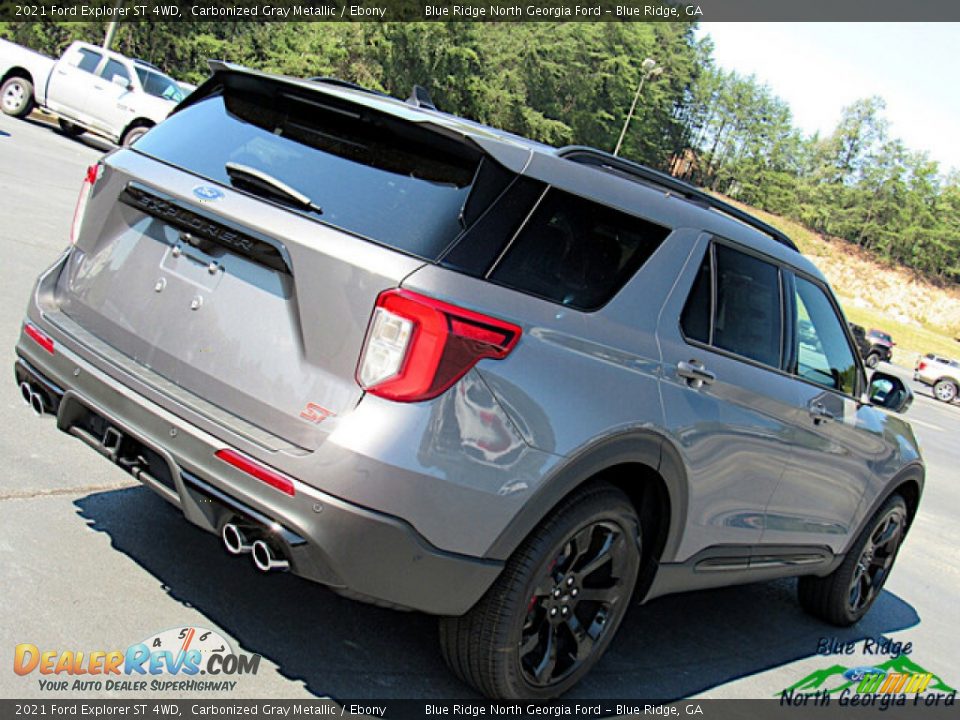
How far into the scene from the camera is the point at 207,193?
336 centimetres

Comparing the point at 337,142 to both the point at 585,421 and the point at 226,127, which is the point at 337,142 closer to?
the point at 226,127

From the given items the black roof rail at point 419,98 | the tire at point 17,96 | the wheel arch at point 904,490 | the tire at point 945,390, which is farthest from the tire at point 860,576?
the tire at point 945,390

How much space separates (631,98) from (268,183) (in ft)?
304

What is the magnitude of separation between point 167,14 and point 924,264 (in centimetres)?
7611

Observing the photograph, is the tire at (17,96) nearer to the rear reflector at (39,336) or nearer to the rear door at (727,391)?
the rear reflector at (39,336)

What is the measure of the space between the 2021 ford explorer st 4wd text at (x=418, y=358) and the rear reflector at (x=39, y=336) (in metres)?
0.02

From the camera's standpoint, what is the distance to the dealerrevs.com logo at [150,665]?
10.4 feet

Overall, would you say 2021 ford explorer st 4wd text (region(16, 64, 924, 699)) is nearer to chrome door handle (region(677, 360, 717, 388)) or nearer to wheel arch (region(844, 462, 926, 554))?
chrome door handle (region(677, 360, 717, 388))

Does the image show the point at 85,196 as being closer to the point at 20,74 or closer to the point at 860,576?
the point at 860,576

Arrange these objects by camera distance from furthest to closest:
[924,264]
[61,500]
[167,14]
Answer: [924,264]
[167,14]
[61,500]

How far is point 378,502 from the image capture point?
9.60ft

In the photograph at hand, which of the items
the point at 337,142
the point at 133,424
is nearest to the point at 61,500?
the point at 133,424

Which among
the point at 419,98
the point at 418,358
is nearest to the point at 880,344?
the point at 419,98

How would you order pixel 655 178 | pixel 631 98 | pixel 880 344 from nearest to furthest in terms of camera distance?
pixel 655 178, pixel 880 344, pixel 631 98
